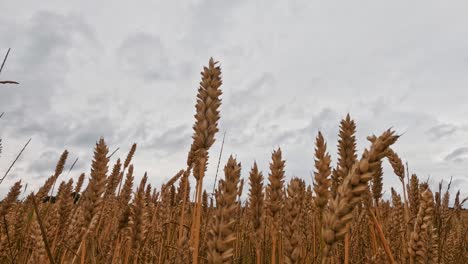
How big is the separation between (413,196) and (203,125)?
105 inches

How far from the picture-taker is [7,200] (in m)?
2.79

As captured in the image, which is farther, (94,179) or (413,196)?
(413,196)

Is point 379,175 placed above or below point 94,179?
above

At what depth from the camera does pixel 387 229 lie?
12.4 ft

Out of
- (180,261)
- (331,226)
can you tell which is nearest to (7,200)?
(180,261)

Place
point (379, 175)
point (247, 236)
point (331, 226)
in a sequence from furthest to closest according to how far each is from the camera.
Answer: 1. point (247, 236)
2. point (379, 175)
3. point (331, 226)

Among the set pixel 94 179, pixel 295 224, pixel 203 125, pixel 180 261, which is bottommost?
pixel 180 261

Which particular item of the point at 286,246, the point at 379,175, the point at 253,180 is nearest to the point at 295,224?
the point at 286,246

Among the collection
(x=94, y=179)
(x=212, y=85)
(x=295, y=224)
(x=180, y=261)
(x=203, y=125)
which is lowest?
(x=180, y=261)

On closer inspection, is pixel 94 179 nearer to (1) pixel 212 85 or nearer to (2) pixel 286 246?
(1) pixel 212 85

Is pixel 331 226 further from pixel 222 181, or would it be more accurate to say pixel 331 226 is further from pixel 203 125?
pixel 203 125

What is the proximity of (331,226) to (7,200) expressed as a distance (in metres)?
2.58

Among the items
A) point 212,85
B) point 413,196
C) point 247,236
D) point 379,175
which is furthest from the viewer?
point 247,236

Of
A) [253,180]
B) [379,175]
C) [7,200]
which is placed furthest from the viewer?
[379,175]
